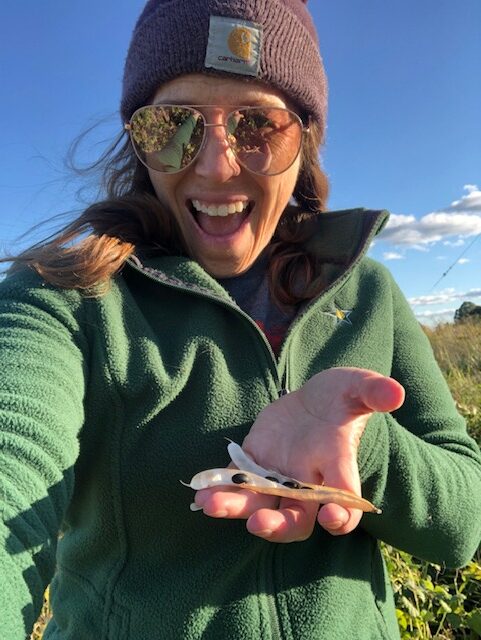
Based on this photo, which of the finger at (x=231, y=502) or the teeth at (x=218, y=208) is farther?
the teeth at (x=218, y=208)

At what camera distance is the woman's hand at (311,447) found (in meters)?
1.09

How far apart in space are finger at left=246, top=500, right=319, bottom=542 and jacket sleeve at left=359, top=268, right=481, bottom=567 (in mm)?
206

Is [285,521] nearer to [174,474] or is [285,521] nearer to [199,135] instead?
[174,474]

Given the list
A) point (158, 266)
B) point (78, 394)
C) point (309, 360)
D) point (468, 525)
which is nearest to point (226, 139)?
point (158, 266)

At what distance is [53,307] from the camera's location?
141 centimetres

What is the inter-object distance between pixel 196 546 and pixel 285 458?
379 mm

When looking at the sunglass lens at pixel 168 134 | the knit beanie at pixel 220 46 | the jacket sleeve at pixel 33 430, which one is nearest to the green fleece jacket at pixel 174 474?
the jacket sleeve at pixel 33 430

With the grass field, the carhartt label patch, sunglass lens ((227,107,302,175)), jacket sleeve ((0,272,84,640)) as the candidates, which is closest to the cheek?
sunglass lens ((227,107,302,175))

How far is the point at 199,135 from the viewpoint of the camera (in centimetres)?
177

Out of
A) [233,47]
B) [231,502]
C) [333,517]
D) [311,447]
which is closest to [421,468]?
[311,447]

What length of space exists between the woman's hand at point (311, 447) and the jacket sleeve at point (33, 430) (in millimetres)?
317

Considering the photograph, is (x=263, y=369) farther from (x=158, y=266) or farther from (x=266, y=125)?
(x=266, y=125)

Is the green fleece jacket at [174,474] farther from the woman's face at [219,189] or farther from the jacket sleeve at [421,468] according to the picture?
the woman's face at [219,189]

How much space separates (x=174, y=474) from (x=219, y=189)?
0.91 m
